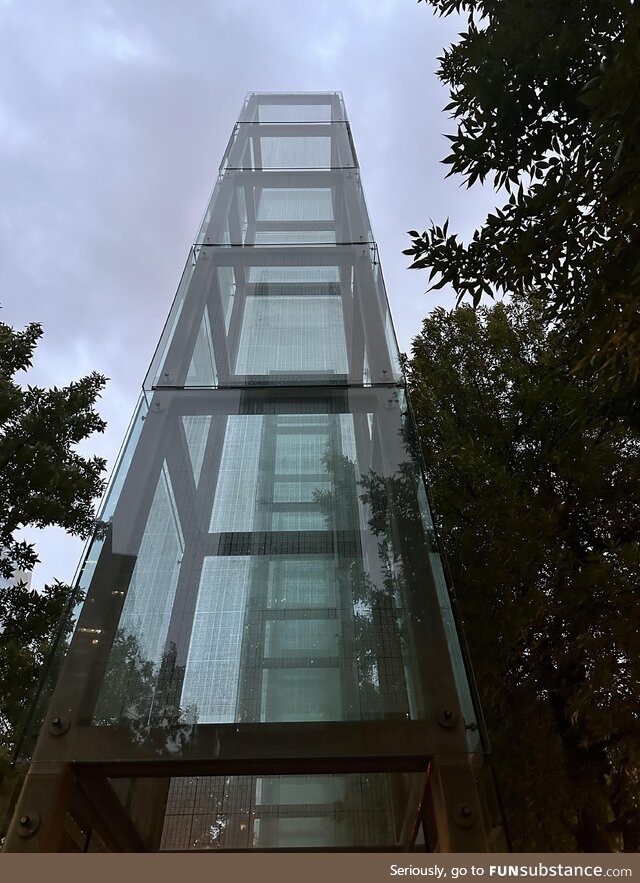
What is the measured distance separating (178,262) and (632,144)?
59.0 metres

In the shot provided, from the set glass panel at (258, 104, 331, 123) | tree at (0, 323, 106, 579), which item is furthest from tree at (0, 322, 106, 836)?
glass panel at (258, 104, 331, 123)

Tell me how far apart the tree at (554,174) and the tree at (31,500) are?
3.81 m

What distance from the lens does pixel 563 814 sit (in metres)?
5.68

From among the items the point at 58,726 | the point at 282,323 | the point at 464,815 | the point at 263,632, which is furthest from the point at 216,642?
the point at 282,323

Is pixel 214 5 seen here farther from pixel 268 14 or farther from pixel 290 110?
pixel 290 110

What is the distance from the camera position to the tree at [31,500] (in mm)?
5258

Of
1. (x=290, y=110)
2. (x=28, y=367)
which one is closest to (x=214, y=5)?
Answer: (x=290, y=110)

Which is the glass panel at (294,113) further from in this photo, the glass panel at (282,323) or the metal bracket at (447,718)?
the metal bracket at (447,718)

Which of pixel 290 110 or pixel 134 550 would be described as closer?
pixel 134 550

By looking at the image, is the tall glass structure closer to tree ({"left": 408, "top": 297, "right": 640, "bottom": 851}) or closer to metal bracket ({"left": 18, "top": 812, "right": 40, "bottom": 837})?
metal bracket ({"left": 18, "top": 812, "right": 40, "bottom": 837})

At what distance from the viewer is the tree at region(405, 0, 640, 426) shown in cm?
368
